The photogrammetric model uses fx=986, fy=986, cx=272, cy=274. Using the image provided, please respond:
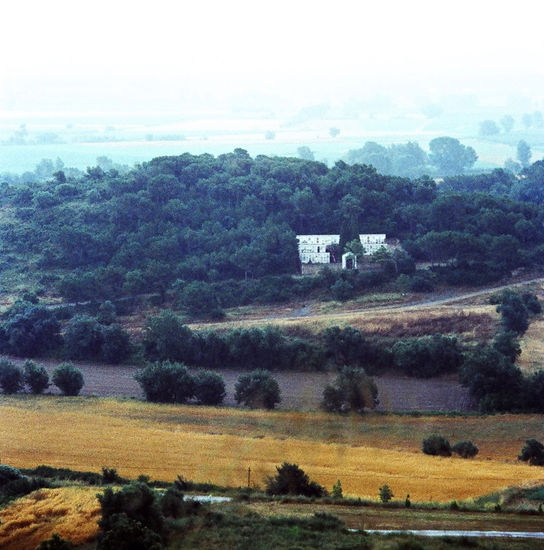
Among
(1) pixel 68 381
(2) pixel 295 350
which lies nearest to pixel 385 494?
(1) pixel 68 381

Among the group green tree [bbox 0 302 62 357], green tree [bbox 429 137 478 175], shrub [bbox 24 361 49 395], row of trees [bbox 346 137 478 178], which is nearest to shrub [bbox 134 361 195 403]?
shrub [bbox 24 361 49 395]

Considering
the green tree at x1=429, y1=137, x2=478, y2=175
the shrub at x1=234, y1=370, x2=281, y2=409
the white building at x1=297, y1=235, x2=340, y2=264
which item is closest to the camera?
the shrub at x1=234, y1=370, x2=281, y2=409

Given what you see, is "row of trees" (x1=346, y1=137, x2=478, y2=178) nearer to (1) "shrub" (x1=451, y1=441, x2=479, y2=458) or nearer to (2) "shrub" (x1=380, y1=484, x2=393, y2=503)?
(1) "shrub" (x1=451, y1=441, x2=479, y2=458)

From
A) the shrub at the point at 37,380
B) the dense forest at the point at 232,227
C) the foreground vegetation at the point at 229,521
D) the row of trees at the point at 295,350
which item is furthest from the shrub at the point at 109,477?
the dense forest at the point at 232,227

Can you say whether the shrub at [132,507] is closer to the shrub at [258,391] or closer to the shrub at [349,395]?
the shrub at [349,395]

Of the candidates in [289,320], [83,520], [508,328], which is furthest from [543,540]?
[289,320]

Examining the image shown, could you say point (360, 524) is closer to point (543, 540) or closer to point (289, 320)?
point (543, 540)
